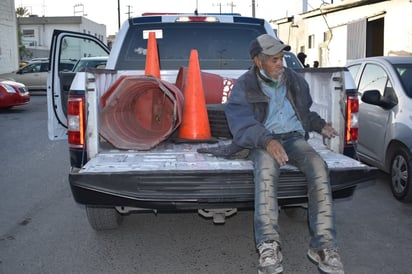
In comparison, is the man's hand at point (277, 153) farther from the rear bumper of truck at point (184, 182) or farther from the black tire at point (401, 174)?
the black tire at point (401, 174)

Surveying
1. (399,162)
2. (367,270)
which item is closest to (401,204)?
(399,162)

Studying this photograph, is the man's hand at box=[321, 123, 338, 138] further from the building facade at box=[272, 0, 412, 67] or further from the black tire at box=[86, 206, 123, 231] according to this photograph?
the building facade at box=[272, 0, 412, 67]

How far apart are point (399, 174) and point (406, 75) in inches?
52.8

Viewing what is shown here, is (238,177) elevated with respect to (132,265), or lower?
elevated

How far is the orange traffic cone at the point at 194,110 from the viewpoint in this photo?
489 cm

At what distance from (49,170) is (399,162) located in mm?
5017

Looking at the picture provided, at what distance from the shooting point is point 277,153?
12.1ft

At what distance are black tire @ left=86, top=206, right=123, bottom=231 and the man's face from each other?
6.08 feet

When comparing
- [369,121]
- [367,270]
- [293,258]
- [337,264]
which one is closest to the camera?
[337,264]

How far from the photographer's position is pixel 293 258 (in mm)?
4309

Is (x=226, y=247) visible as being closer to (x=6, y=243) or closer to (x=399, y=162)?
(x=6, y=243)

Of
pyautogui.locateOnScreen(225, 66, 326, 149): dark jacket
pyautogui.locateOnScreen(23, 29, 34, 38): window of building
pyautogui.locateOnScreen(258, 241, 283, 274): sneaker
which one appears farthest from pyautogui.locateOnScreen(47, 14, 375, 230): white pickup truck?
pyautogui.locateOnScreen(23, 29, 34, 38): window of building

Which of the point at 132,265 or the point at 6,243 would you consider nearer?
the point at 132,265

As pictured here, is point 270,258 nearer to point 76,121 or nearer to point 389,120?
point 76,121
